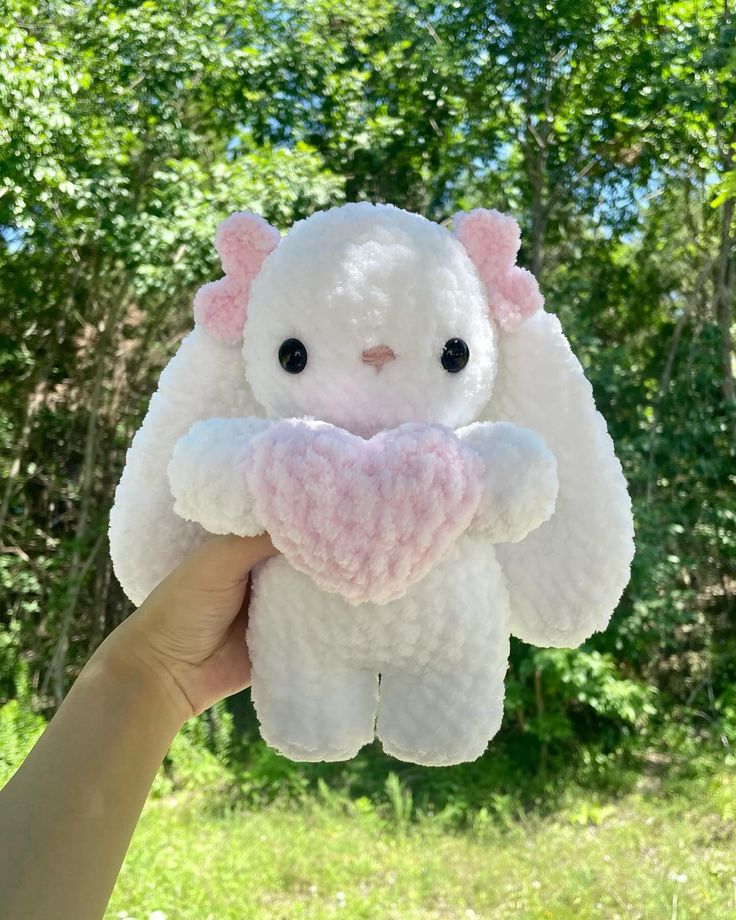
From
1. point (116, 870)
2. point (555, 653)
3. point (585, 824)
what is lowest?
point (585, 824)

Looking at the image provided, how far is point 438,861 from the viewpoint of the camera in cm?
220

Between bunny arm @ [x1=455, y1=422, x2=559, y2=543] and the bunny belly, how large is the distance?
0.10 feet

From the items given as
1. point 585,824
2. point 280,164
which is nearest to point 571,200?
point 280,164

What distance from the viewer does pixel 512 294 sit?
0.64 metres

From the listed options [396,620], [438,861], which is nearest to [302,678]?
[396,620]

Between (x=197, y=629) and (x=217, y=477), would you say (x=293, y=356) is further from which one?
(x=197, y=629)

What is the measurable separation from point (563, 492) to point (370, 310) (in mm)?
230

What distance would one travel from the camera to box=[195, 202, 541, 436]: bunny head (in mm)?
572

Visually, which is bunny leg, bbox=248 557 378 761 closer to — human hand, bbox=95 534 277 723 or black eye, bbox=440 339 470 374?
human hand, bbox=95 534 277 723

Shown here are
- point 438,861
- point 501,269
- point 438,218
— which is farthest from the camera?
point 438,218

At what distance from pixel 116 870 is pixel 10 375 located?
9.16 feet

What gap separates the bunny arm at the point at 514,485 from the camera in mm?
539

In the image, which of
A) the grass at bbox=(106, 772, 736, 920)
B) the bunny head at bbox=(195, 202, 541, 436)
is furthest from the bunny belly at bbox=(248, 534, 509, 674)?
the grass at bbox=(106, 772, 736, 920)

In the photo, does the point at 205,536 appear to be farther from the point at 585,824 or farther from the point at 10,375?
the point at 10,375
